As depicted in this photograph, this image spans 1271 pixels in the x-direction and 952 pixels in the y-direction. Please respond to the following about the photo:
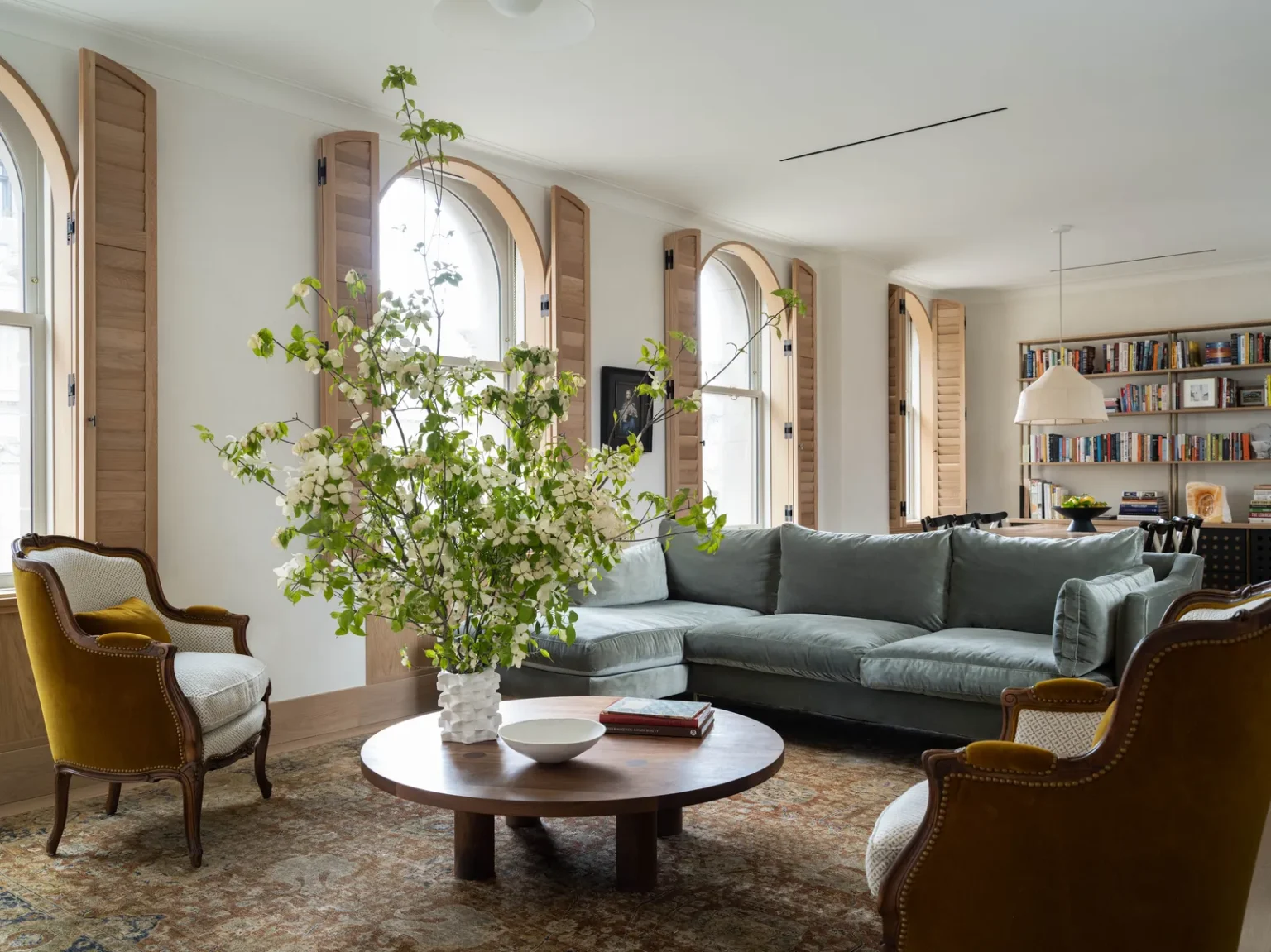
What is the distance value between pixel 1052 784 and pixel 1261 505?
6.91 m

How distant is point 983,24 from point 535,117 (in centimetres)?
196

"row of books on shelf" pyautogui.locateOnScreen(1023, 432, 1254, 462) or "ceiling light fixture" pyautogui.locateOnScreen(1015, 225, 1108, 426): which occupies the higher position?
"ceiling light fixture" pyautogui.locateOnScreen(1015, 225, 1108, 426)

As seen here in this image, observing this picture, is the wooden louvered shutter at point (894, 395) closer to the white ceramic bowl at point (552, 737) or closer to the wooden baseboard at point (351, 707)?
the wooden baseboard at point (351, 707)

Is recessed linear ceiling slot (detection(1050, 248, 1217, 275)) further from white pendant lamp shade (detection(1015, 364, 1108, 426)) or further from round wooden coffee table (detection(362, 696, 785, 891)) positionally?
round wooden coffee table (detection(362, 696, 785, 891))

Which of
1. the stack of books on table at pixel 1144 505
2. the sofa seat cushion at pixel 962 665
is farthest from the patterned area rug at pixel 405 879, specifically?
the stack of books on table at pixel 1144 505

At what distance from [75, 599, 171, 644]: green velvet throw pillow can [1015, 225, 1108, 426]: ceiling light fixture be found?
16.1ft

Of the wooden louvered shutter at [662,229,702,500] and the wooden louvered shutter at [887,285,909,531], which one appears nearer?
the wooden louvered shutter at [662,229,702,500]

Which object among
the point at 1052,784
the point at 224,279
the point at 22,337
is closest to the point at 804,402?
the point at 224,279

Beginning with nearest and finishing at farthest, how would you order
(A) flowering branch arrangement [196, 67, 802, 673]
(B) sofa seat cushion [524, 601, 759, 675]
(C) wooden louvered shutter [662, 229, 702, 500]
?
(A) flowering branch arrangement [196, 67, 802, 673] → (B) sofa seat cushion [524, 601, 759, 675] → (C) wooden louvered shutter [662, 229, 702, 500]

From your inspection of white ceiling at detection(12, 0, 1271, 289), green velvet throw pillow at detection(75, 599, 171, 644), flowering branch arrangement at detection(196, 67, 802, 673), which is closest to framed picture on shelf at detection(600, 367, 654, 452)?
white ceiling at detection(12, 0, 1271, 289)

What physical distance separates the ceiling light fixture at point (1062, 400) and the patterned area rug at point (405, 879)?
10.8 ft

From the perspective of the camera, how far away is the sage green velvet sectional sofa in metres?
3.62

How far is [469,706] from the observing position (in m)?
2.69

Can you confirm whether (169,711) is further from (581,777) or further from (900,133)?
(900,133)
